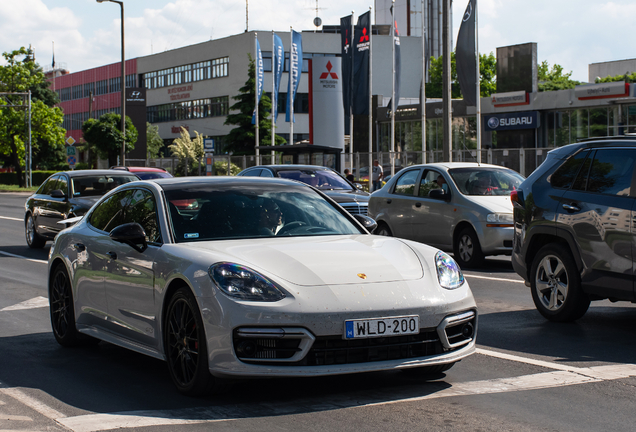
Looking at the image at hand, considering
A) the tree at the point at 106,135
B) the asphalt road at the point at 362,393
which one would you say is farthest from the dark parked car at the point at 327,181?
the tree at the point at 106,135

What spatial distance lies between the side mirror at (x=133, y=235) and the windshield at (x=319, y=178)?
1163 cm

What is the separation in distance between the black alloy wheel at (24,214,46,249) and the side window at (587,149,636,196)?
12.2 m

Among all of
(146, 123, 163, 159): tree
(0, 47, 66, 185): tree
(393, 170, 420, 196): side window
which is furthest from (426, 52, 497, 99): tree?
(393, 170, 420, 196): side window

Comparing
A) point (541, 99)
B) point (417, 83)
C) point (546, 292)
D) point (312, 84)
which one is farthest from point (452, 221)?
point (417, 83)

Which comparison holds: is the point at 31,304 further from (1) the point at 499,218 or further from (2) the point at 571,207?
(1) the point at 499,218

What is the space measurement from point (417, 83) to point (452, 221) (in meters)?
75.6

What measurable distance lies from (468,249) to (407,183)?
1925 mm

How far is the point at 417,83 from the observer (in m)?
87.1

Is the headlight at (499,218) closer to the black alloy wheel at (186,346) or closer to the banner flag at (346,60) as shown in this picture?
the black alloy wheel at (186,346)

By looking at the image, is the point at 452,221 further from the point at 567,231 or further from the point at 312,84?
the point at 312,84

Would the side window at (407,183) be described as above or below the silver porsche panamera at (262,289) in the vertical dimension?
above

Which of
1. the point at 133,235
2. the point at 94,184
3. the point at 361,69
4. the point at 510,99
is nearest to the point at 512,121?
the point at 510,99

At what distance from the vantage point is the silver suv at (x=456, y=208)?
500 inches

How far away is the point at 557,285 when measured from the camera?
7969 millimetres
